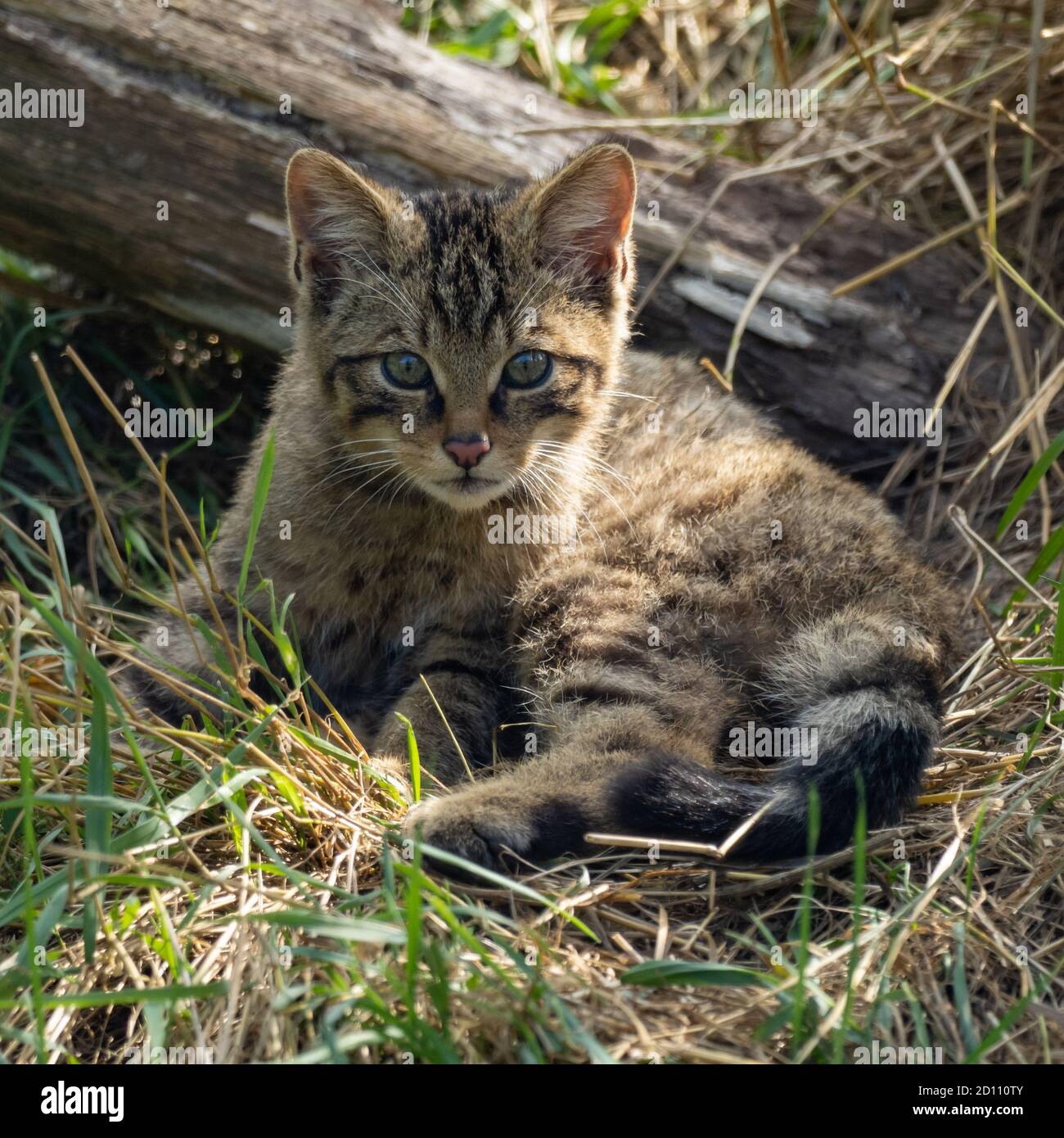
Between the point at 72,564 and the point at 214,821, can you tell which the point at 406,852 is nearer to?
the point at 214,821

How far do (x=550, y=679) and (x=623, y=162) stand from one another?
67.4 inches

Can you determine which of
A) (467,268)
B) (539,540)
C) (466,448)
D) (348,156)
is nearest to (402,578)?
(539,540)

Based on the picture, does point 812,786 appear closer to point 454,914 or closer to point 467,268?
point 454,914

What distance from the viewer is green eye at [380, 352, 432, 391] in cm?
360

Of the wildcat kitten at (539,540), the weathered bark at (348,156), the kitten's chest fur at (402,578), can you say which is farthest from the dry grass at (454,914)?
the weathered bark at (348,156)

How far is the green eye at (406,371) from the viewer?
360 cm

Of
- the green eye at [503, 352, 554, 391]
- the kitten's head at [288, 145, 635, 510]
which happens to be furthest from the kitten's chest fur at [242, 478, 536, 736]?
the green eye at [503, 352, 554, 391]

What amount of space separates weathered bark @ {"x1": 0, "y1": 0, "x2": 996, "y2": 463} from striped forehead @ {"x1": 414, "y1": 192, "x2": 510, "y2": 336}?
3.72ft

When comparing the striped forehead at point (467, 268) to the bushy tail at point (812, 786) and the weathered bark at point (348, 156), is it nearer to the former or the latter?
the weathered bark at point (348, 156)

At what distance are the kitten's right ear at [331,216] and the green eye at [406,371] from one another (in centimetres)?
34

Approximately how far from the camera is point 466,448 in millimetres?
3457

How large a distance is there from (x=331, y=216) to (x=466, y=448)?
0.94 m

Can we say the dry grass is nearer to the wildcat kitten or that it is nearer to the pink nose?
the wildcat kitten
